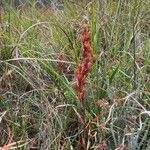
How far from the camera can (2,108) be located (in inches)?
66.3

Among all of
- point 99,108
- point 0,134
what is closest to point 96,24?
point 99,108

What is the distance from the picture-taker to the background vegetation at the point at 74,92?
1.48 m

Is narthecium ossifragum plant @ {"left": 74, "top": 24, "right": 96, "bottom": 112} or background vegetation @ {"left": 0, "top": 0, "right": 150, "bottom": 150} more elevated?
narthecium ossifragum plant @ {"left": 74, "top": 24, "right": 96, "bottom": 112}

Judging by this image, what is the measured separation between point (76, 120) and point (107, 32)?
606mm

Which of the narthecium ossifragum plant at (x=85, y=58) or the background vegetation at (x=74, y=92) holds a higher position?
the narthecium ossifragum plant at (x=85, y=58)

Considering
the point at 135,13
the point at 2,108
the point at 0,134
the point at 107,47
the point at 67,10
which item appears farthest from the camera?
the point at 67,10

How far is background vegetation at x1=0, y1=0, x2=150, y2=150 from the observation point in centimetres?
148

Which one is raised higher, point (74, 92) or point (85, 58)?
point (85, 58)

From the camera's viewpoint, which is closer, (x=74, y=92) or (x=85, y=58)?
(x=85, y=58)

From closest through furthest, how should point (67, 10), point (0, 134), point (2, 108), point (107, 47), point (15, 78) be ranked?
point (0, 134), point (2, 108), point (15, 78), point (107, 47), point (67, 10)

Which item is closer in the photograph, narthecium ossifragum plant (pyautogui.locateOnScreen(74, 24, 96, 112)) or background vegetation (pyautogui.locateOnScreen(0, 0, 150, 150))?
narthecium ossifragum plant (pyautogui.locateOnScreen(74, 24, 96, 112))

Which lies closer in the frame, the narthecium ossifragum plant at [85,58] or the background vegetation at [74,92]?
the narthecium ossifragum plant at [85,58]

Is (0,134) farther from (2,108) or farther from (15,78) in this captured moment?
(15,78)

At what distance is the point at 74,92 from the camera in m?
1.58
